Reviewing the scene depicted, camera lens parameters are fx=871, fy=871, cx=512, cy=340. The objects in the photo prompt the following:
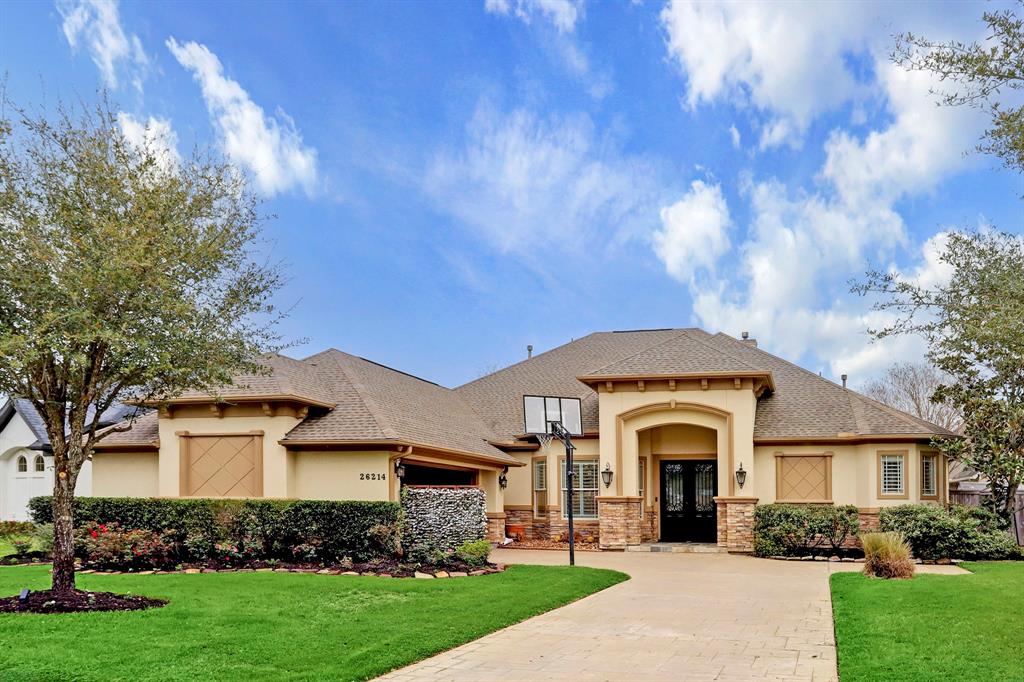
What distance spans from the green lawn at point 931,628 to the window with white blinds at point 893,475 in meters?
6.60

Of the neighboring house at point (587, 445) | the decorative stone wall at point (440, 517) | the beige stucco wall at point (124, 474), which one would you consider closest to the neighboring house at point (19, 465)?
the beige stucco wall at point (124, 474)

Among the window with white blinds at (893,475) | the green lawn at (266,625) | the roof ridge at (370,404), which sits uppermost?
the roof ridge at (370,404)

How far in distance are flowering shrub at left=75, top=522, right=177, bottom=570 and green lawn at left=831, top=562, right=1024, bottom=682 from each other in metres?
11.8

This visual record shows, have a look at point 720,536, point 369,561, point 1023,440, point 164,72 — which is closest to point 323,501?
point 369,561

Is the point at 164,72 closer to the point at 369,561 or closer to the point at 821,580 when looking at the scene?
the point at 369,561

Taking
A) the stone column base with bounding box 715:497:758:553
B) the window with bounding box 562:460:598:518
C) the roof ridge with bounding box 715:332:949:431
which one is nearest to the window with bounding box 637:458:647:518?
the window with bounding box 562:460:598:518

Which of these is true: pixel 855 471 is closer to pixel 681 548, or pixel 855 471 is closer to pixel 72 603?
pixel 681 548

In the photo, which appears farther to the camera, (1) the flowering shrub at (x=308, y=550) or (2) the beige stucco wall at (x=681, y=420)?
(2) the beige stucco wall at (x=681, y=420)

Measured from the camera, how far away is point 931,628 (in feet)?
32.1

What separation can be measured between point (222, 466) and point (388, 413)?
369 cm

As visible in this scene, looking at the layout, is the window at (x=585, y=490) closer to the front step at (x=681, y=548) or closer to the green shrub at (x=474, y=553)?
the front step at (x=681, y=548)

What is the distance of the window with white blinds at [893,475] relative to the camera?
21.5m

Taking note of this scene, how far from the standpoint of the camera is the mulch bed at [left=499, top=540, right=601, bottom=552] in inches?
903

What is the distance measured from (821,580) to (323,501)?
9526 millimetres
